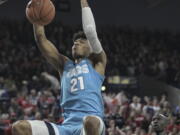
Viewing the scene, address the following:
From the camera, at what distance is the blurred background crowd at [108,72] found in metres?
11.1

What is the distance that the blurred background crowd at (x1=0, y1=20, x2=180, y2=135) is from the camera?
11.1 meters

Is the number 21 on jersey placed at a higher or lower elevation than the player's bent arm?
lower

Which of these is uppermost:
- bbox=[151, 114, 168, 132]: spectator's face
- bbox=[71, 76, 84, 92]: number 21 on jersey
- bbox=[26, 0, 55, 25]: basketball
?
bbox=[26, 0, 55, 25]: basketball

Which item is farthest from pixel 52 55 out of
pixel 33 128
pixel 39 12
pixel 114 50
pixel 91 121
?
pixel 114 50

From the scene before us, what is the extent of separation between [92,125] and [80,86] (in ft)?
1.85

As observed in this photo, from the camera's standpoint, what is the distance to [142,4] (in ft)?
73.4

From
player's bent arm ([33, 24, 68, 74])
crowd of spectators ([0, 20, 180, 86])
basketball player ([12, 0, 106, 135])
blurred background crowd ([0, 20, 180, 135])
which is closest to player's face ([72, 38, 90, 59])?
basketball player ([12, 0, 106, 135])

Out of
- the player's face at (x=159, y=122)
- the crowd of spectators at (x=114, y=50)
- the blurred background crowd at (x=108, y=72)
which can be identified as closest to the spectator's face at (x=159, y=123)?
the player's face at (x=159, y=122)

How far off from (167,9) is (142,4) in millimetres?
1234

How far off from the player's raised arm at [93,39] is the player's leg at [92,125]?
688 millimetres

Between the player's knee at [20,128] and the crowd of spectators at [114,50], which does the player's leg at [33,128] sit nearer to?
the player's knee at [20,128]

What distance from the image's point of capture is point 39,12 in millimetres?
5055

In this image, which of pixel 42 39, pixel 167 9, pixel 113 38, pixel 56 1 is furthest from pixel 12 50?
pixel 42 39

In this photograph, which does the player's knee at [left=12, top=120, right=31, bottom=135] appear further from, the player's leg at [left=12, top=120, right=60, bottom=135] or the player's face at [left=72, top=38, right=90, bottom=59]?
the player's face at [left=72, top=38, right=90, bottom=59]
